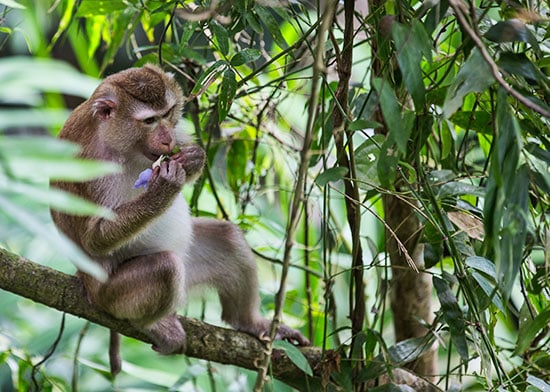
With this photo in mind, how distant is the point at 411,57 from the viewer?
1621mm

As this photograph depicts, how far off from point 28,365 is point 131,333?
0.49 m

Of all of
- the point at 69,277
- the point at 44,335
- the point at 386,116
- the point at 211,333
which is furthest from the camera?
the point at 44,335

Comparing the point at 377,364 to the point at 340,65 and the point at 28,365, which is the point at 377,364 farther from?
the point at 28,365

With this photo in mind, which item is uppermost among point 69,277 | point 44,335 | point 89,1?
point 89,1

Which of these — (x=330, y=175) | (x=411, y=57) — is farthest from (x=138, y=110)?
(x=411, y=57)

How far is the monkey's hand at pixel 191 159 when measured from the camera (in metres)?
2.93

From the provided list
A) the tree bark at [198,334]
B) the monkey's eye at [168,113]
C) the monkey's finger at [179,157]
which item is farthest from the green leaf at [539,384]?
the monkey's eye at [168,113]

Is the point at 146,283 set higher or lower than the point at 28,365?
higher

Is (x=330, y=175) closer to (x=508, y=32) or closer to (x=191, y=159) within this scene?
(x=508, y=32)

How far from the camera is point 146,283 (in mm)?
2961

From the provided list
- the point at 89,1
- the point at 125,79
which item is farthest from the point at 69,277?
the point at 89,1

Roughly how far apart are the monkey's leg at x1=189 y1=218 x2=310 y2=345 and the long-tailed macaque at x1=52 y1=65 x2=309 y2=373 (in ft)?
0.46

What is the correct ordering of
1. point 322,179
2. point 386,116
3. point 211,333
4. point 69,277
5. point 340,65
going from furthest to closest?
point 211,333 → point 69,277 → point 340,65 → point 322,179 → point 386,116

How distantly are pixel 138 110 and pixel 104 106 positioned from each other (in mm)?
134
